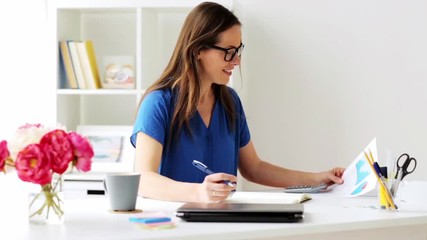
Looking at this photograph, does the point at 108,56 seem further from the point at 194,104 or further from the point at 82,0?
the point at 194,104

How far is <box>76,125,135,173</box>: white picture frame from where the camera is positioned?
3.88 meters

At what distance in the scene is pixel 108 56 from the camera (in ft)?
13.1

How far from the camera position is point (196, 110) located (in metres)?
2.72

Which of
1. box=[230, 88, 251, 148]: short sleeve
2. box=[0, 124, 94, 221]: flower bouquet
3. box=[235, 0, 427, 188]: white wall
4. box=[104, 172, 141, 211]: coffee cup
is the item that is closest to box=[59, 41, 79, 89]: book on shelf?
box=[235, 0, 427, 188]: white wall

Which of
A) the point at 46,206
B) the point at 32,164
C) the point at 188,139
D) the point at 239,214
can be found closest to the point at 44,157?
the point at 32,164

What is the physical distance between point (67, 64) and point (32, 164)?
2.17m

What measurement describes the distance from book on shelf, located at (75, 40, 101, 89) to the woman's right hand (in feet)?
6.33

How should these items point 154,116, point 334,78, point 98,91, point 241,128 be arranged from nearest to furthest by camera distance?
point 154,116 < point 241,128 < point 98,91 < point 334,78

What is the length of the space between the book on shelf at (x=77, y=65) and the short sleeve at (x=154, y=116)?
135 cm

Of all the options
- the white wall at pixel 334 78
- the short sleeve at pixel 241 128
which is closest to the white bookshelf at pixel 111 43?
the white wall at pixel 334 78

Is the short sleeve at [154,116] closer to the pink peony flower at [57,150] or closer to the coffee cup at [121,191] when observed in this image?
the coffee cup at [121,191]

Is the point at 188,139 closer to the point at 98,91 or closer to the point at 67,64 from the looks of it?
the point at 98,91

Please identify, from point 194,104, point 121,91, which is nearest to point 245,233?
point 194,104

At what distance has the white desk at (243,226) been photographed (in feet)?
5.72
